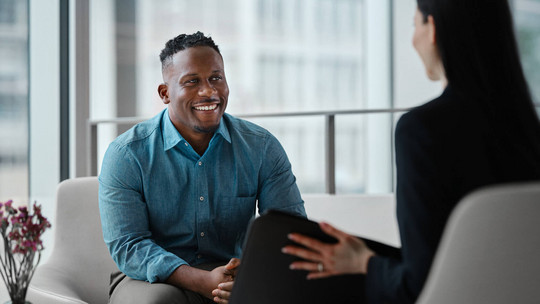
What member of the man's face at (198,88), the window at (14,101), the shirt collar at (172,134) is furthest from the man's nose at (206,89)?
the window at (14,101)

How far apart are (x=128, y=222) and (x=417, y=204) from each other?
0.91 meters

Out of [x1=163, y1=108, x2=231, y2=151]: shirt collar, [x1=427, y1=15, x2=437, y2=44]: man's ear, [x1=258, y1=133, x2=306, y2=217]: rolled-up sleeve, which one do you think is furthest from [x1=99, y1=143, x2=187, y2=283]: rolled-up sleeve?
[x1=427, y1=15, x2=437, y2=44]: man's ear

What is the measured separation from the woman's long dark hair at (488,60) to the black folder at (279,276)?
0.34 m

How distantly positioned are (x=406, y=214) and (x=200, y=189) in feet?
2.80

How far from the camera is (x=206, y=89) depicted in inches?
65.6

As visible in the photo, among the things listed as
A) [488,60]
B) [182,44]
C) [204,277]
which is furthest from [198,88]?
[488,60]

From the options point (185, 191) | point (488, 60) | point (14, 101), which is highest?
point (14, 101)

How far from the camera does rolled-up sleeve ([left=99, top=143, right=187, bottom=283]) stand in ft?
5.01

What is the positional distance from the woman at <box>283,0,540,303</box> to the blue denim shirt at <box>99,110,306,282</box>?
69 cm

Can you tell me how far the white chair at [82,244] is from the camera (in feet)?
6.40

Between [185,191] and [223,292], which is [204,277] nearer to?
[223,292]

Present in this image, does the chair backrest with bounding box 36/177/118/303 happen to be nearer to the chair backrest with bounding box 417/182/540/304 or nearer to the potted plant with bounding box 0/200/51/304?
the potted plant with bounding box 0/200/51/304

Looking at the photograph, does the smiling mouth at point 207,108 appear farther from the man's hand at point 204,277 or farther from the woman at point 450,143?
the woman at point 450,143

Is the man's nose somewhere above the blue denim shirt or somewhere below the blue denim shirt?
above
